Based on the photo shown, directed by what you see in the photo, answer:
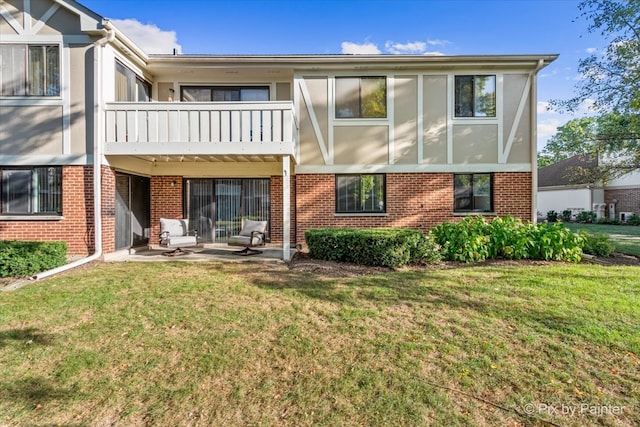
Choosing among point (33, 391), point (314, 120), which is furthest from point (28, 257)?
point (314, 120)

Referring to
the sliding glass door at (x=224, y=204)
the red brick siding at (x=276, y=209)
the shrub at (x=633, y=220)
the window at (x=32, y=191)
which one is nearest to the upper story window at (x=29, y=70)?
the window at (x=32, y=191)

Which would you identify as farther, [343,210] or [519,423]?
[343,210]

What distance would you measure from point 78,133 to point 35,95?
1383mm

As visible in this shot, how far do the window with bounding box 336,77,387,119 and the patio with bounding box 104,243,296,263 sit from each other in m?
4.87

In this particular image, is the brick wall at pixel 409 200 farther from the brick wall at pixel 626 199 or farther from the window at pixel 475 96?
the brick wall at pixel 626 199

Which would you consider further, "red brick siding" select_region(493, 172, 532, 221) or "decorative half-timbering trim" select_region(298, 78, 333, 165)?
"red brick siding" select_region(493, 172, 532, 221)

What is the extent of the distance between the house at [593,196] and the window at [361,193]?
16.6 m

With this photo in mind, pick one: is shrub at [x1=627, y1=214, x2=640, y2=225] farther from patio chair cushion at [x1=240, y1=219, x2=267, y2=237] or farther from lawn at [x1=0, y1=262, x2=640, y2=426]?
patio chair cushion at [x1=240, y1=219, x2=267, y2=237]

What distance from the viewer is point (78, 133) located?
8.66 m

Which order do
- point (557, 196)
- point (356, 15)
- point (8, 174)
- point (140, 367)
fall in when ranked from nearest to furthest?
point (140, 367), point (8, 174), point (356, 15), point (557, 196)

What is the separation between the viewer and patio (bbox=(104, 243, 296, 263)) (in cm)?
873

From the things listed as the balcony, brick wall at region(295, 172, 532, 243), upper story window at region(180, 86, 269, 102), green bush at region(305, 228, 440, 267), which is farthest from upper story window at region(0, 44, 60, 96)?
green bush at region(305, 228, 440, 267)

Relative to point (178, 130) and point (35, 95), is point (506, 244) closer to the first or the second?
point (178, 130)

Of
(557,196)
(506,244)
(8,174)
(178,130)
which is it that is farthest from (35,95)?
(557,196)
